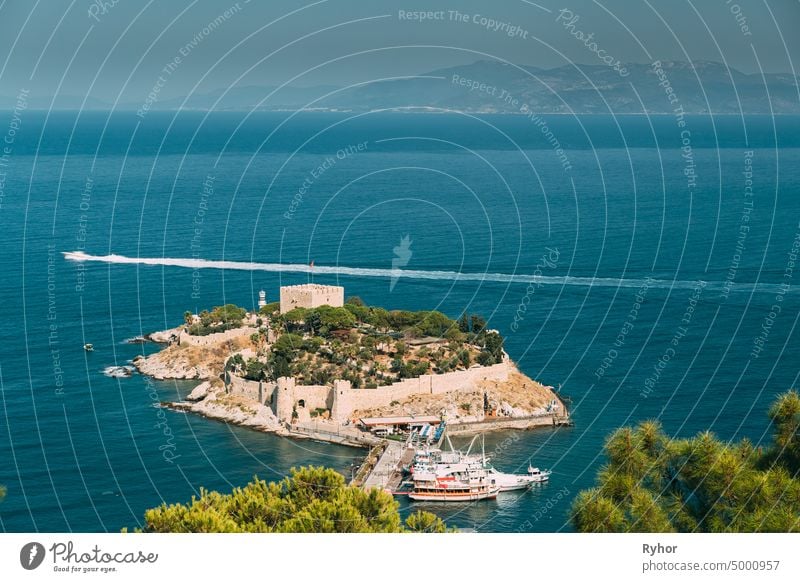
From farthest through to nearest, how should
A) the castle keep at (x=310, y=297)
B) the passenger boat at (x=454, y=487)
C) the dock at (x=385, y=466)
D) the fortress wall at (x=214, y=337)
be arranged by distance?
the fortress wall at (x=214, y=337) → the castle keep at (x=310, y=297) → the dock at (x=385, y=466) → the passenger boat at (x=454, y=487)

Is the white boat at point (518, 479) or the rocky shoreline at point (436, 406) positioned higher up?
the rocky shoreline at point (436, 406)

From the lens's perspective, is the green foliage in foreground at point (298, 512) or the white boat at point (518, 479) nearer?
the green foliage in foreground at point (298, 512)

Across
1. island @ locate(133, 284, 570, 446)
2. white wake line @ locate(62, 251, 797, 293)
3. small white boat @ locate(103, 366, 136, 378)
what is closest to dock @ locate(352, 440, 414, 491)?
island @ locate(133, 284, 570, 446)

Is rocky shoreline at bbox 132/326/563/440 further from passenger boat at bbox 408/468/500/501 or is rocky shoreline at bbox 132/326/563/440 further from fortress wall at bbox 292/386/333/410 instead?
passenger boat at bbox 408/468/500/501

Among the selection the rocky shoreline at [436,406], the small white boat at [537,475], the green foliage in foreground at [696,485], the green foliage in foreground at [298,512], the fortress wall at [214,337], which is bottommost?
the small white boat at [537,475]

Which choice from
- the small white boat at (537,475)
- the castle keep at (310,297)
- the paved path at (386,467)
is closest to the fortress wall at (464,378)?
the paved path at (386,467)

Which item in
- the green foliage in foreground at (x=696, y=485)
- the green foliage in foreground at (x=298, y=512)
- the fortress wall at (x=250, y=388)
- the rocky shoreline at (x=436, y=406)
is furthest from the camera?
the fortress wall at (x=250, y=388)

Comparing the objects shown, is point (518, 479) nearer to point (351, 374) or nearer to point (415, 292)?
point (351, 374)

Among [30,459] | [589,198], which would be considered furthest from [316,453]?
[589,198]

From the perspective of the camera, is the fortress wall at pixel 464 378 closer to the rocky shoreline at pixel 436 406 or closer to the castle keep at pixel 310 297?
the rocky shoreline at pixel 436 406
